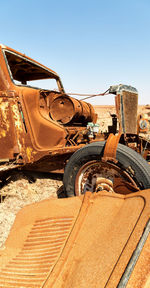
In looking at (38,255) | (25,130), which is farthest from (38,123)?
(38,255)

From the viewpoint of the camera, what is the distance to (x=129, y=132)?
3.08 meters

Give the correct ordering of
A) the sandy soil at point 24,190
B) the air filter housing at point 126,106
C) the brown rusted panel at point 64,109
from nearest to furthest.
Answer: the sandy soil at point 24,190 < the air filter housing at point 126,106 < the brown rusted panel at point 64,109

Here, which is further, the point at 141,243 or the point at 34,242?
the point at 34,242

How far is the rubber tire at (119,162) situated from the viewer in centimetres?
184

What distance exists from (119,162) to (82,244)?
2.85ft

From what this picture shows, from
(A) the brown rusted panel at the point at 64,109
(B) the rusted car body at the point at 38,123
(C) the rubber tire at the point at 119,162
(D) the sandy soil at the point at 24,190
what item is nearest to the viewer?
(C) the rubber tire at the point at 119,162

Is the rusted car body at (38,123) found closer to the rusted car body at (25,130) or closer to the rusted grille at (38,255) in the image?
the rusted car body at (25,130)

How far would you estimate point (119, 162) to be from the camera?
76.9 inches

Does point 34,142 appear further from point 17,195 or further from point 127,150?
point 127,150

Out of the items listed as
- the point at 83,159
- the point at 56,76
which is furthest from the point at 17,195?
the point at 56,76

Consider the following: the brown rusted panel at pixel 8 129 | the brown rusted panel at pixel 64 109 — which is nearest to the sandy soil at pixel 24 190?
the brown rusted panel at pixel 8 129

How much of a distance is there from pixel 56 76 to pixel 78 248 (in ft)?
11.8

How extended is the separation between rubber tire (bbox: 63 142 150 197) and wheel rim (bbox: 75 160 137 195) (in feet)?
0.17

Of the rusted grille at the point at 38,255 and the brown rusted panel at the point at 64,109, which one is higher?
the brown rusted panel at the point at 64,109
